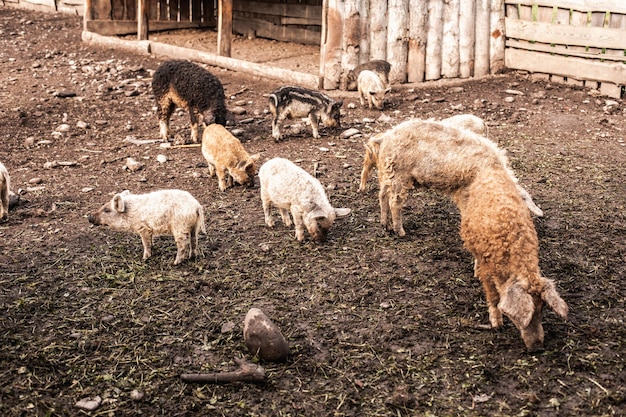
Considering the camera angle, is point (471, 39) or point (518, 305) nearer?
point (518, 305)

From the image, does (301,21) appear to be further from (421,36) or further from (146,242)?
(146,242)

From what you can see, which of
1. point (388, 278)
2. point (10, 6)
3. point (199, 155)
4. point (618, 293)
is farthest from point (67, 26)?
point (618, 293)

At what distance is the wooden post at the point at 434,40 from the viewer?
37.7 feet

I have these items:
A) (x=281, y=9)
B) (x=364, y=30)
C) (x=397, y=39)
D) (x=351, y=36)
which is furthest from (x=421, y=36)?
(x=281, y=9)

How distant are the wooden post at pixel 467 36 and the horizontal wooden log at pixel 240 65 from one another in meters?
2.62

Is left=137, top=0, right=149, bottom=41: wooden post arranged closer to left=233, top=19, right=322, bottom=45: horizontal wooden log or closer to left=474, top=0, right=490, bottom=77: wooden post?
left=233, top=19, right=322, bottom=45: horizontal wooden log

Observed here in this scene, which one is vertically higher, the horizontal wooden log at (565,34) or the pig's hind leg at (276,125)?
the horizontal wooden log at (565,34)

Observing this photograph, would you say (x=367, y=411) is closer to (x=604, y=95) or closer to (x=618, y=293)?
(x=618, y=293)

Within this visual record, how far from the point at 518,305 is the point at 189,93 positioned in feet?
20.4

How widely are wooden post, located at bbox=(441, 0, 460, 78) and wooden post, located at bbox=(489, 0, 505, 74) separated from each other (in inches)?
22.4

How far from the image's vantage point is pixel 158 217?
583 centimetres

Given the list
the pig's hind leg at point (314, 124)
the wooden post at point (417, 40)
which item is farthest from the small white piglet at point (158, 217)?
the wooden post at point (417, 40)

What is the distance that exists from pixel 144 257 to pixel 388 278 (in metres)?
2.24

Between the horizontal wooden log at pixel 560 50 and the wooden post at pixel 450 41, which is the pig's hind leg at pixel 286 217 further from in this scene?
the horizontal wooden log at pixel 560 50
